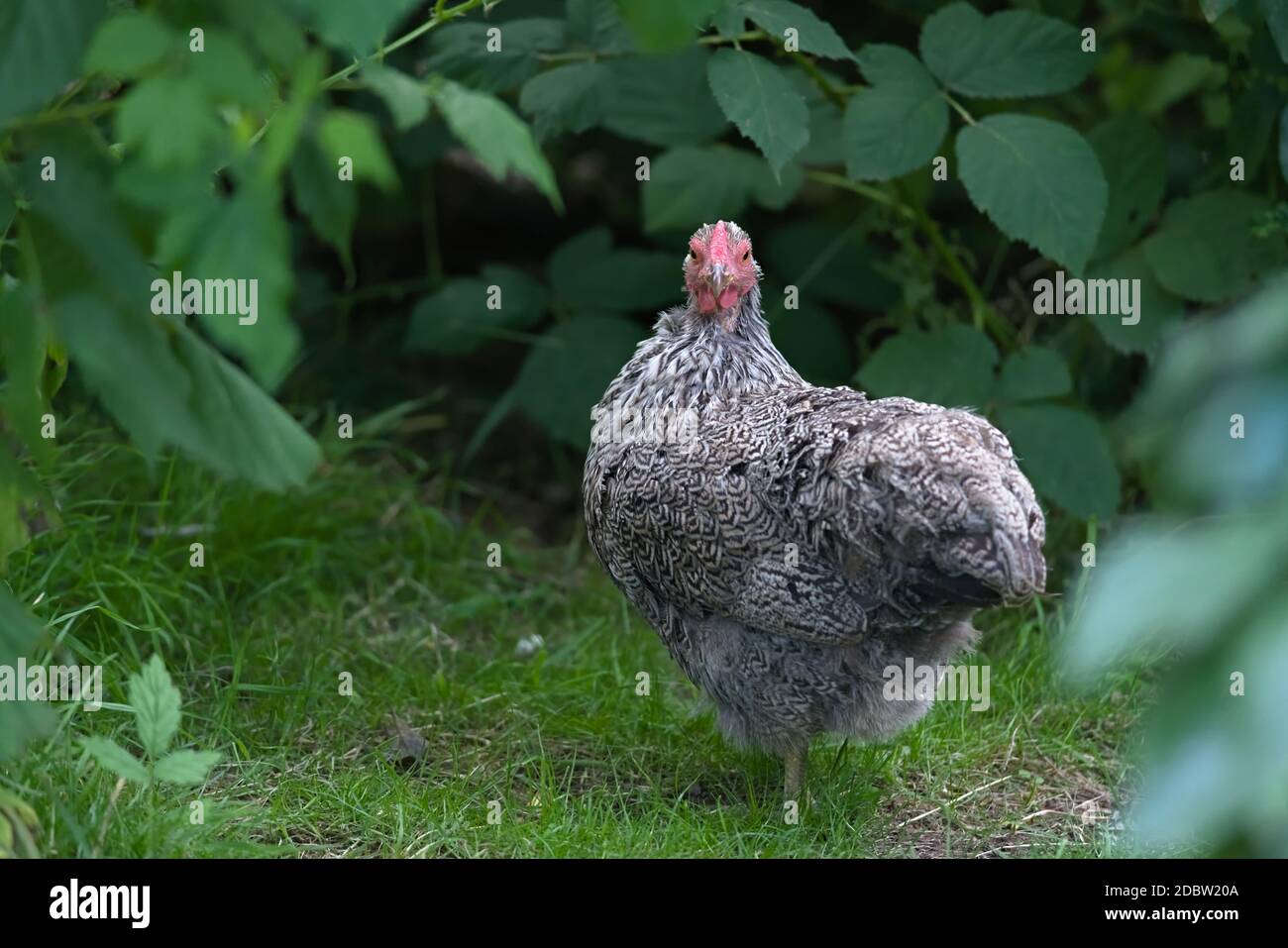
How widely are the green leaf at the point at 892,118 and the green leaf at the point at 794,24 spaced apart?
0.32m

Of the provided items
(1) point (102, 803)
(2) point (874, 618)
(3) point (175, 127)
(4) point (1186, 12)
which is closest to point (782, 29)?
(2) point (874, 618)

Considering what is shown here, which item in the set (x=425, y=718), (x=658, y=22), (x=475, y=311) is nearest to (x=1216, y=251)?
(x=475, y=311)

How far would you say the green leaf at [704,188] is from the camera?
561 centimetres

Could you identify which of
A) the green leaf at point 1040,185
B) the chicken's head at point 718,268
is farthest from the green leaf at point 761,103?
the green leaf at point 1040,185

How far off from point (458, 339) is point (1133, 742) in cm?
326

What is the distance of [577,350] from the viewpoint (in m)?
5.80

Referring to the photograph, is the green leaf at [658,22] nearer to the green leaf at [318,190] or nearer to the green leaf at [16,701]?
the green leaf at [318,190]

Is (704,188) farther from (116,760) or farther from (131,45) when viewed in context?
(131,45)

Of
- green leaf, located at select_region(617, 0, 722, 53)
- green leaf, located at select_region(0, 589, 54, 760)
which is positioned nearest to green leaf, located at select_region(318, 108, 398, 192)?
green leaf, located at select_region(617, 0, 722, 53)

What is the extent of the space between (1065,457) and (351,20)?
3.39m

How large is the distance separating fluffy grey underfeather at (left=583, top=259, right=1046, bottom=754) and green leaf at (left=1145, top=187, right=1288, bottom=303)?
1.69m

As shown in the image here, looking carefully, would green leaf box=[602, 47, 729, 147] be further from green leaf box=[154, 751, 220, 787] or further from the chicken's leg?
green leaf box=[154, 751, 220, 787]

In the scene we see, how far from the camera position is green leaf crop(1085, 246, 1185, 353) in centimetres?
497
